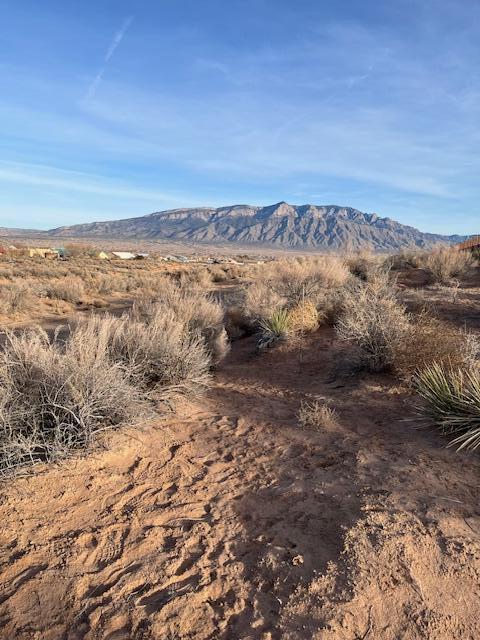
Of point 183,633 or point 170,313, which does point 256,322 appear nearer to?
point 170,313

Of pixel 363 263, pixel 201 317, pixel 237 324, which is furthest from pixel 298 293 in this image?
pixel 363 263

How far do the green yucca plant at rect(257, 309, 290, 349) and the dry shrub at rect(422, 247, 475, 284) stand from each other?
7401mm

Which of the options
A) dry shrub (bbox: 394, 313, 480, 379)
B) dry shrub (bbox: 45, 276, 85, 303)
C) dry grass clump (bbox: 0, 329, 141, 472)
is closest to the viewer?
dry grass clump (bbox: 0, 329, 141, 472)

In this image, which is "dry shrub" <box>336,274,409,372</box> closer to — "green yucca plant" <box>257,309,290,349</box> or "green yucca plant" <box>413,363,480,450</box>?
"green yucca plant" <box>413,363,480,450</box>

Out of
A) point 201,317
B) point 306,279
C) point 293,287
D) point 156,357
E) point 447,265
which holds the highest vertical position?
point 447,265

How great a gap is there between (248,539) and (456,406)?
2.58m

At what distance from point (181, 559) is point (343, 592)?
1085mm

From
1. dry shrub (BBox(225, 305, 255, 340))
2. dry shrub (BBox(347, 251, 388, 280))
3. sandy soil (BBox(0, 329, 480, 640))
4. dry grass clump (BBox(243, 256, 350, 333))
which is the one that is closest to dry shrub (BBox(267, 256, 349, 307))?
dry grass clump (BBox(243, 256, 350, 333))

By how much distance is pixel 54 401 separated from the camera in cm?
402

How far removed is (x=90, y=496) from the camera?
3.67m

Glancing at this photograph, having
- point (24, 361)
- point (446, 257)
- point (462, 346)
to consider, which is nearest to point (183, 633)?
point (24, 361)

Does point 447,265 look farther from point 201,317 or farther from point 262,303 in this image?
point 201,317

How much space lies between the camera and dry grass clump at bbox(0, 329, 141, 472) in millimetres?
3812

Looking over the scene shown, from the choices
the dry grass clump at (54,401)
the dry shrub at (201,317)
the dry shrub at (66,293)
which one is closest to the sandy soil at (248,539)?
the dry grass clump at (54,401)
